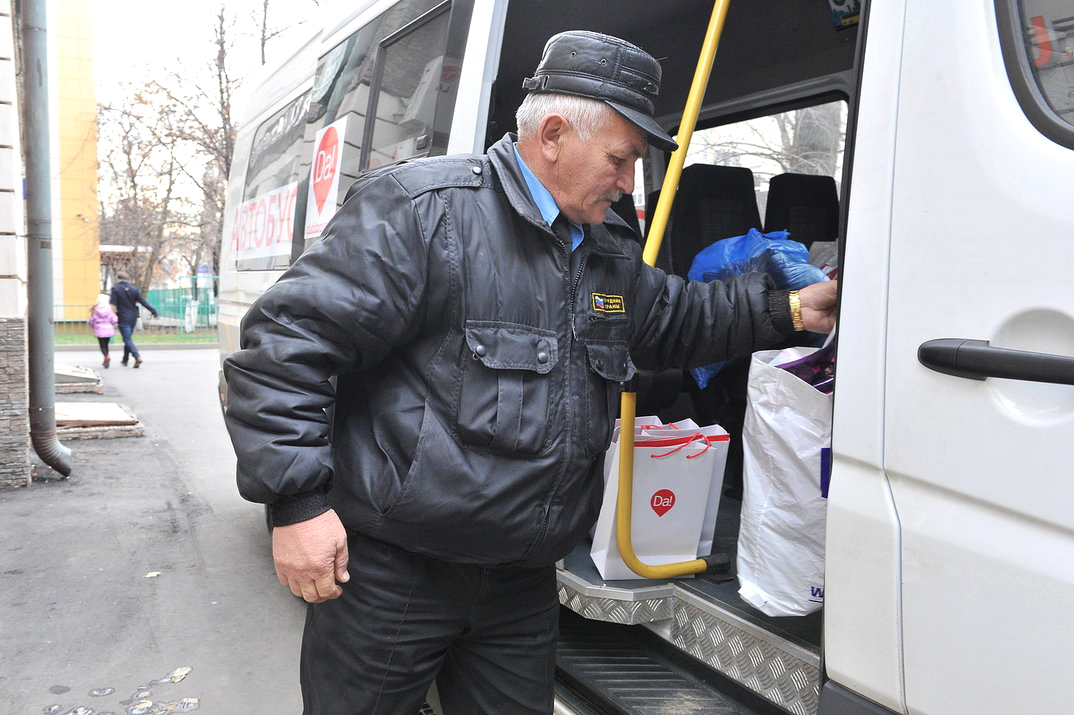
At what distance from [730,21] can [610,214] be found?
208cm

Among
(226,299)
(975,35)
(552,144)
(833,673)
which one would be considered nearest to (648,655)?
(833,673)

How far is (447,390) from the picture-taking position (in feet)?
5.69

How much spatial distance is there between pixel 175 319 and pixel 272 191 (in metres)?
25.0

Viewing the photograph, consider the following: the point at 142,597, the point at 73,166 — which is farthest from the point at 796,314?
the point at 73,166

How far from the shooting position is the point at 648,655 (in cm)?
264

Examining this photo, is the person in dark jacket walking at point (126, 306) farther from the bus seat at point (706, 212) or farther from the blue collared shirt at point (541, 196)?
the blue collared shirt at point (541, 196)

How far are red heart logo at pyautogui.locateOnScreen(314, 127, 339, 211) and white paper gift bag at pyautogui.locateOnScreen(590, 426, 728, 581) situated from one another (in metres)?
1.79

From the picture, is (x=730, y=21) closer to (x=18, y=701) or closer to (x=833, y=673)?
(x=833, y=673)

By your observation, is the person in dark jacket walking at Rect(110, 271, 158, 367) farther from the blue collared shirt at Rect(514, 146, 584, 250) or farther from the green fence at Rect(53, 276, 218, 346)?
the blue collared shirt at Rect(514, 146, 584, 250)

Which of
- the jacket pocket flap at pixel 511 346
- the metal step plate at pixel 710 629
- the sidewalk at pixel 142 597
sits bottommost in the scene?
the sidewalk at pixel 142 597

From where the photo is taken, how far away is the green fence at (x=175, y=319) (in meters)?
24.9

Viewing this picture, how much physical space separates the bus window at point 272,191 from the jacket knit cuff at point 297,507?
263 centimetres

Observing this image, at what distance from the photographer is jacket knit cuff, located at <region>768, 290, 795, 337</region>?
2158 mm

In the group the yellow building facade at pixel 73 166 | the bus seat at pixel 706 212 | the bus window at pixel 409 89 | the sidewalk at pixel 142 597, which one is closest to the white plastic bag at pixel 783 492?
the bus window at pixel 409 89
